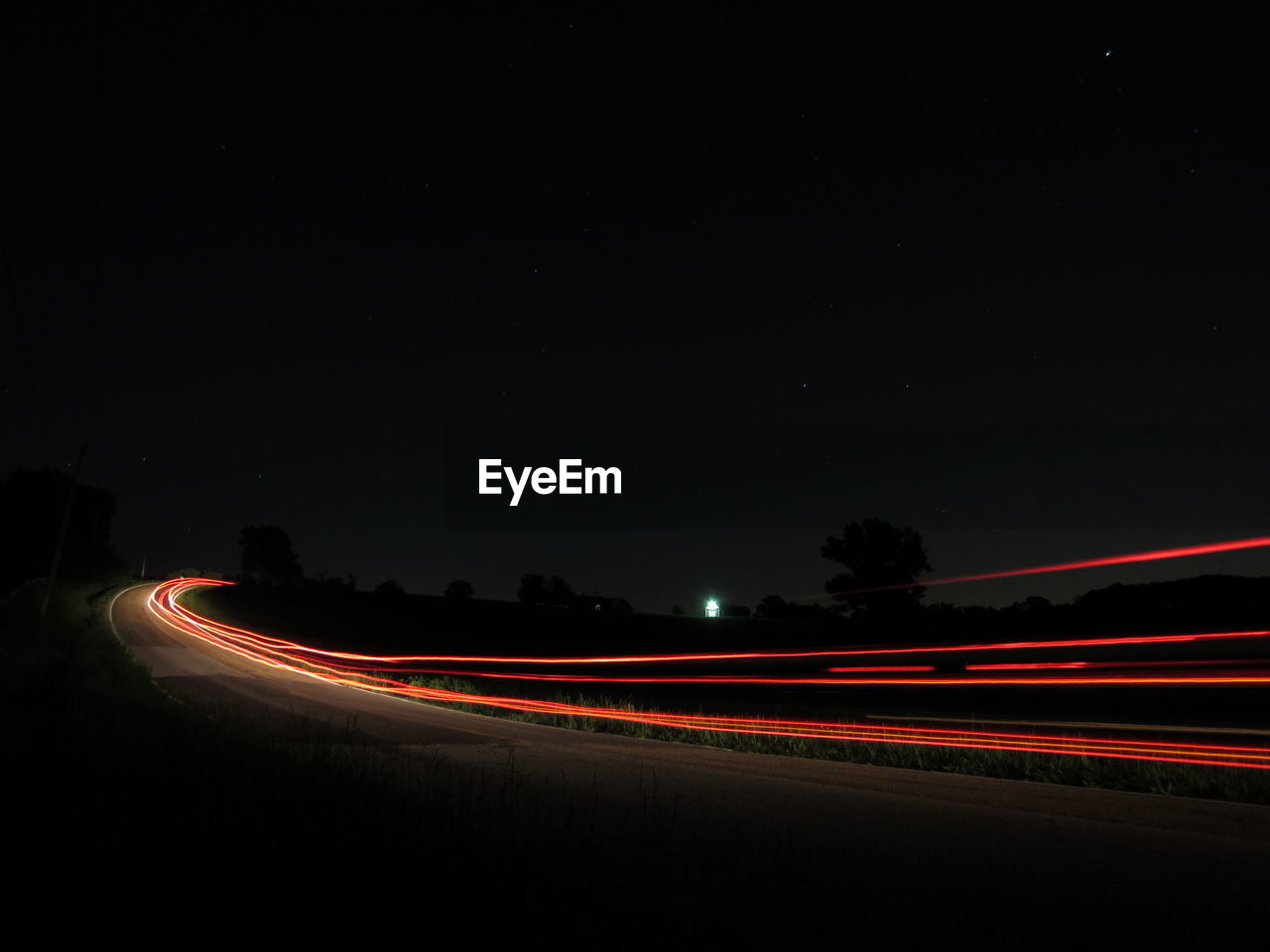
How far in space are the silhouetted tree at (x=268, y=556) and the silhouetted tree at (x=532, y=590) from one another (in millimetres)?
47961

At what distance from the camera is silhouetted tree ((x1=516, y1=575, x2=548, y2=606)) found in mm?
174000

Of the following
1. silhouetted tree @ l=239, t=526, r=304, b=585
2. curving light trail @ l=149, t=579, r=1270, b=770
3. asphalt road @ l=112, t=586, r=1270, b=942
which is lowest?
asphalt road @ l=112, t=586, r=1270, b=942

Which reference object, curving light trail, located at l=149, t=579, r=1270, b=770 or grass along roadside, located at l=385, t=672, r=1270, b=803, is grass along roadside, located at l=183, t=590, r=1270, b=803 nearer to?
grass along roadside, located at l=385, t=672, r=1270, b=803

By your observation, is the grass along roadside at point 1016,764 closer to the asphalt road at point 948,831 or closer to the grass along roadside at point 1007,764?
the grass along roadside at point 1007,764

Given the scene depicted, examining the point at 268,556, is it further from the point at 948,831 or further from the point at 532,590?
the point at 948,831

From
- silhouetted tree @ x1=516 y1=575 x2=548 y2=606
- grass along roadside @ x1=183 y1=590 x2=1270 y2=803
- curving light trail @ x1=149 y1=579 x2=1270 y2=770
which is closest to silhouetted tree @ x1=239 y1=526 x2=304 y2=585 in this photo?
silhouetted tree @ x1=516 y1=575 x2=548 y2=606

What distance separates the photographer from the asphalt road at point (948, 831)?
225 inches

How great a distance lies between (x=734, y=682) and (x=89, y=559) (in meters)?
93.9

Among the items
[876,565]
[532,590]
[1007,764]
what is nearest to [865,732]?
[1007,764]

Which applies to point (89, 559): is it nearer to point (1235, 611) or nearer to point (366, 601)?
point (366, 601)

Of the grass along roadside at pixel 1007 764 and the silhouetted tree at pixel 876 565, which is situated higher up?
the silhouetted tree at pixel 876 565

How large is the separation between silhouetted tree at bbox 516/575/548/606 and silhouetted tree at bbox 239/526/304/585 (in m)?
48.0

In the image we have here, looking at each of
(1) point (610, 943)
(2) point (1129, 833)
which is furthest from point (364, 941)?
(2) point (1129, 833)

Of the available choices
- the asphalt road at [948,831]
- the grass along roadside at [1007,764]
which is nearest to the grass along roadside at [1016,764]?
the grass along roadside at [1007,764]
